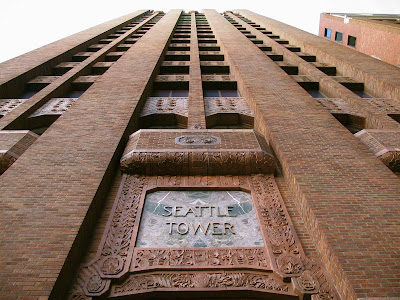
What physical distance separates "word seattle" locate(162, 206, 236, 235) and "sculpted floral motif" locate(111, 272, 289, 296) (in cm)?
95

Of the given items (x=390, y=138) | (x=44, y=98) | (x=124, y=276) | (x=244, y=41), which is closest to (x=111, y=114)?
(x=44, y=98)

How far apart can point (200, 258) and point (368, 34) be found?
84.0ft

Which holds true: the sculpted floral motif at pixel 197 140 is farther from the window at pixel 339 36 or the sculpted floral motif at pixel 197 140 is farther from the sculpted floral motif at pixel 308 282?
the window at pixel 339 36

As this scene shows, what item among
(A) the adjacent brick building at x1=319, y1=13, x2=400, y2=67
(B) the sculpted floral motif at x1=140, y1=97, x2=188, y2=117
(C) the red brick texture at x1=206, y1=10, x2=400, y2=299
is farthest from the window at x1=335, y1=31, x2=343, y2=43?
(B) the sculpted floral motif at x1=140, y1=97, x2=188, y2=117

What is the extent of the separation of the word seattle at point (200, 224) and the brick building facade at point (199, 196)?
27 mm

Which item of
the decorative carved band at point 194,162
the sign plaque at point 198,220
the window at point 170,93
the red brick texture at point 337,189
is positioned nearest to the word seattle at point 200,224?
the sign plaque at point 198,220

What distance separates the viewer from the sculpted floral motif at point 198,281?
4887 mm

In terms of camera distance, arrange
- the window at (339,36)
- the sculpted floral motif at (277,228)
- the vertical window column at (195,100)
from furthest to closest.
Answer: the window at (339,36)
the vertical window column at (195,100)
the sculpted floral motif at (277,228)

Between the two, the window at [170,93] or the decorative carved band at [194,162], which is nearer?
the decorative carved band at [194,162]

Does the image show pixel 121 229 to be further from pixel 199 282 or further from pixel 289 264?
pixel 289 264

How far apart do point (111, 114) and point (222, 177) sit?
4.15 metres

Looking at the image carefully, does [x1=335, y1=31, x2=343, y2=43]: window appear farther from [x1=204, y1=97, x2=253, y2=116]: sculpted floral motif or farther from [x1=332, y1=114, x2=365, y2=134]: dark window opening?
[x1=204, y1=97, x2=253, y2=116]: sculpted floral motif

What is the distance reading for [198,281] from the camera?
496 cm

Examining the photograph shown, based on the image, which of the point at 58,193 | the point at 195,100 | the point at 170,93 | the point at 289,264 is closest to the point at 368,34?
the point at 170,93
